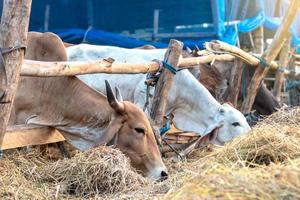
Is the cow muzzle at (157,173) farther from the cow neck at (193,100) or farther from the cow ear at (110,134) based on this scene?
the cow neck at (193,100)

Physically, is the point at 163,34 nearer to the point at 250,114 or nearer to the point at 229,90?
the point at 229,90

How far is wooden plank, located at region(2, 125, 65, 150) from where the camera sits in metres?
3.77

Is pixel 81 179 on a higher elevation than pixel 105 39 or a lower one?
higher

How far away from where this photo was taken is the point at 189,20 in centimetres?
1142

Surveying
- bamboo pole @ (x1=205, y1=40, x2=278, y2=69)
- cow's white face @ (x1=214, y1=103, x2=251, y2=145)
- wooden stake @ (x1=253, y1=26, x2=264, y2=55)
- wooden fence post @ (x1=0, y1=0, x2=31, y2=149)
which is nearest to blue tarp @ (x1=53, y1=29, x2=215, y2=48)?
wooden stake @ (x1=253, y1=26, x2=264, y2=55)

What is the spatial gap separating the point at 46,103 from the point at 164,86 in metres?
1.12

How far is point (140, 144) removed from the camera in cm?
401

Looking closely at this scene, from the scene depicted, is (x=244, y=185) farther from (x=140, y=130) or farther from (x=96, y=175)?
(x=140, y=130)

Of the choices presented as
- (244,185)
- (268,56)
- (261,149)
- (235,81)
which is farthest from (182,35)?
(244,185)

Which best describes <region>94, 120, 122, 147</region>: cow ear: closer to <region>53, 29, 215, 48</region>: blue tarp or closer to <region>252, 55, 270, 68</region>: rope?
<region>252, 55, 270, 68</region>: rope

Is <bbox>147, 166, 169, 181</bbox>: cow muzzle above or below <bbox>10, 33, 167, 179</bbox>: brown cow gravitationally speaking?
below

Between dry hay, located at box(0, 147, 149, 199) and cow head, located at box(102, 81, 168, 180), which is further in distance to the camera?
cow head, located at box(102, 81, 168, 180)

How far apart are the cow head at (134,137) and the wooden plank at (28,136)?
0.54m

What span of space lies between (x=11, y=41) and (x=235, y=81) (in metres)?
5.02
